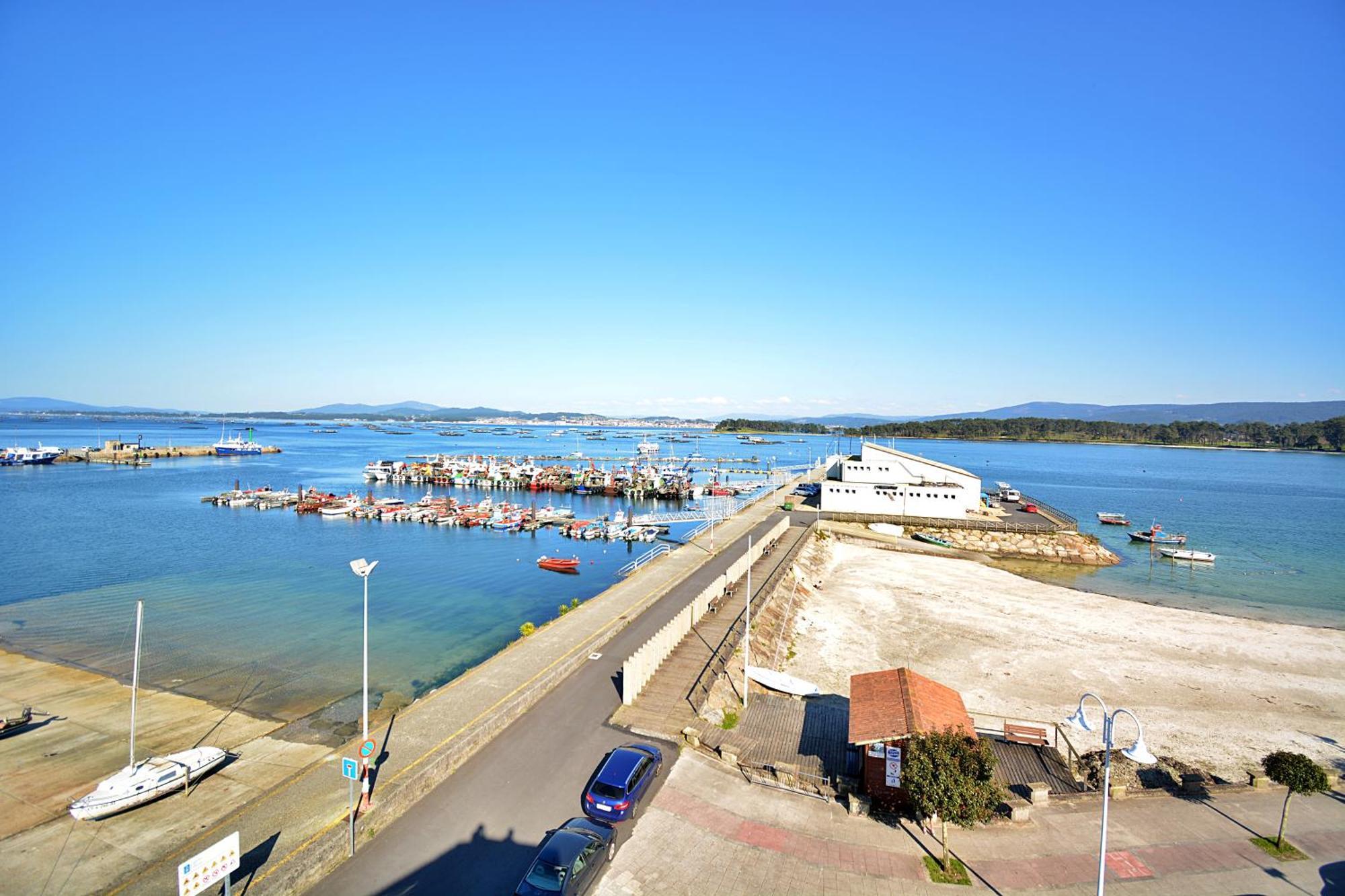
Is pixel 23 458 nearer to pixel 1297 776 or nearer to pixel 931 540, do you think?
pixel 931 540

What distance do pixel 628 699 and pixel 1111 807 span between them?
12.4 metres

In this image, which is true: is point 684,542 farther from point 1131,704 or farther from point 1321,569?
point 1321,569

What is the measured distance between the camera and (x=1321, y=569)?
4912cm

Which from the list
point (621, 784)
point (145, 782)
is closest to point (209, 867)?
point (621, 784)

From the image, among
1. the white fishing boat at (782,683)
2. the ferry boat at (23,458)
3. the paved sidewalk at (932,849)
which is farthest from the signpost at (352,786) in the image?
the ferry boat at (23,458)

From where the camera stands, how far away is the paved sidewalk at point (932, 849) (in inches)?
455

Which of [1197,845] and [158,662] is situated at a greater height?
[1197,845]

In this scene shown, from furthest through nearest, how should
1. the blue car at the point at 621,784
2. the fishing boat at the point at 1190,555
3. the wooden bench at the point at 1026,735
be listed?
the fishing boat at the point at 1190,555 < the wooden bench at the point at 1026,735 < the blue car at the point at 621,784

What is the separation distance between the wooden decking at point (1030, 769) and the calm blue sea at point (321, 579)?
20.2 meters

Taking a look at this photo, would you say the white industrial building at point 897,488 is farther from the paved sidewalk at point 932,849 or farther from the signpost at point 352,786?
the signpost at point 352,786

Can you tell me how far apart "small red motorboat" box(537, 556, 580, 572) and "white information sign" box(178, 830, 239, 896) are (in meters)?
35.9

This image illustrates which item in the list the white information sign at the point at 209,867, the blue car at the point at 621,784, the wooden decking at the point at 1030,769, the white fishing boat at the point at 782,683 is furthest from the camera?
the white fishing boat at the point at 782,683

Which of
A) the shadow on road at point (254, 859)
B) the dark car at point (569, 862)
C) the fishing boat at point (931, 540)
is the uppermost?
the dark car at point (569, 862)

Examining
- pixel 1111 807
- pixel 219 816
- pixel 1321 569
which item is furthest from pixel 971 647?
pixel 1321 569
